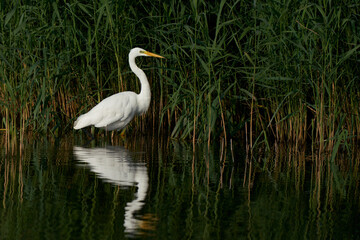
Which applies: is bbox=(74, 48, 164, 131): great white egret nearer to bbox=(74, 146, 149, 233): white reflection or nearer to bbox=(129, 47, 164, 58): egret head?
bbox=(129, 47, 164, 58): egret head

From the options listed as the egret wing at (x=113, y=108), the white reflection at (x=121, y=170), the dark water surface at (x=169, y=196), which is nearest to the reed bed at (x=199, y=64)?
the egret wing at (x=113, y=108)

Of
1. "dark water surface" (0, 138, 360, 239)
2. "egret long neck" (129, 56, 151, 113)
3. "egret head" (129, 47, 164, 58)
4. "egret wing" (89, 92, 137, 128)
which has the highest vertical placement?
"egret head" (129, 47, 164, 58)

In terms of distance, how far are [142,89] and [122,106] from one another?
0.41 m

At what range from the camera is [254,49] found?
27.0ft

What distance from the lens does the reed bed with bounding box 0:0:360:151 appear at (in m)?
7.39

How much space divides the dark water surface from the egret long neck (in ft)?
3.70

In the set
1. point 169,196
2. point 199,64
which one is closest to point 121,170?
point 169,196

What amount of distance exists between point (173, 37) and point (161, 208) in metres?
4.02

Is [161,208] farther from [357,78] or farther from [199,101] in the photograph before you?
[357,78]

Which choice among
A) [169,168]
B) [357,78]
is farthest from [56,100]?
[357,78]

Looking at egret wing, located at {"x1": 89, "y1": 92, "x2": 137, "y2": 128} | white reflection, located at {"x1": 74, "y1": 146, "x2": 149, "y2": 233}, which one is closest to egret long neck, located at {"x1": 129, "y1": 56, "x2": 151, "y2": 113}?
egret wing, located at {"x1": 89, "y1": 92, "x2": 137, "y2": 128}

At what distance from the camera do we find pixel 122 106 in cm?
857

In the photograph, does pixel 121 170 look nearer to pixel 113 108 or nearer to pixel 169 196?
Result: pixel 169 196

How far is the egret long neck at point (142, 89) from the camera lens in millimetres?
8734
